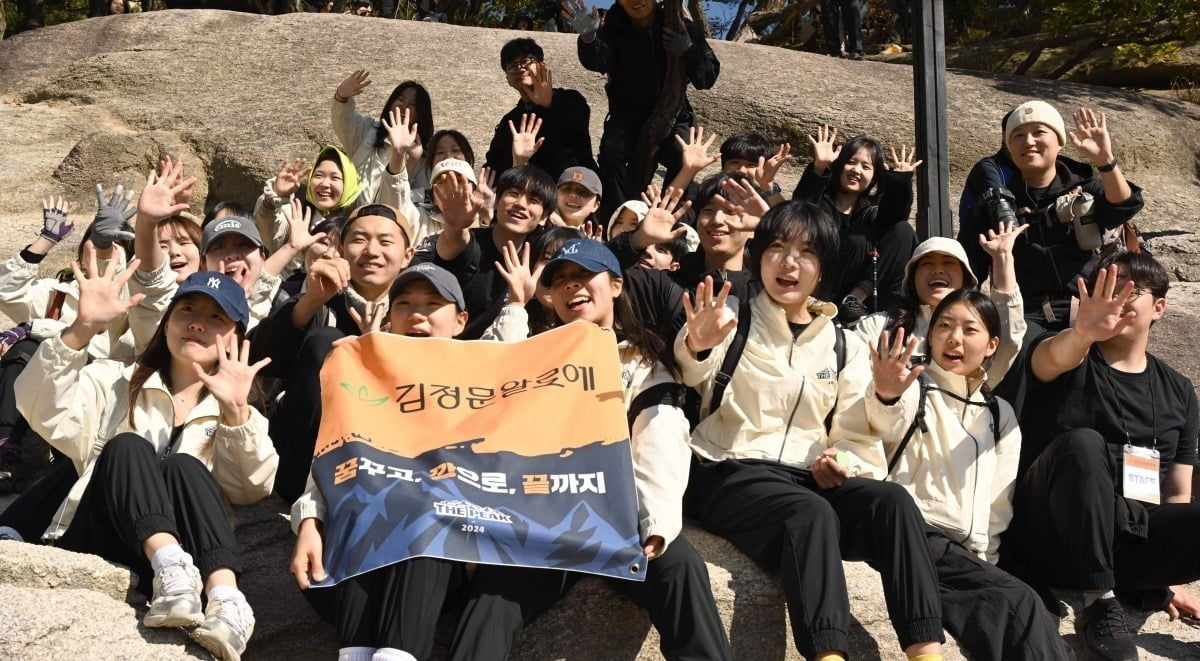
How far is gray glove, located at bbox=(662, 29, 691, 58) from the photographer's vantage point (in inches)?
281

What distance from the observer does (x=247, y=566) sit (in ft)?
14.6

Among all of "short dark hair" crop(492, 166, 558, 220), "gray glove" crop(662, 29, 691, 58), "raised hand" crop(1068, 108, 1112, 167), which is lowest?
"short dark hair" crop(492, 166, 558, 220)

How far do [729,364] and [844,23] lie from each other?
9691 millimetres

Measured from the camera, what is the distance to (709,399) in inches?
179

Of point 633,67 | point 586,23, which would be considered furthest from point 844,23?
point 586,23

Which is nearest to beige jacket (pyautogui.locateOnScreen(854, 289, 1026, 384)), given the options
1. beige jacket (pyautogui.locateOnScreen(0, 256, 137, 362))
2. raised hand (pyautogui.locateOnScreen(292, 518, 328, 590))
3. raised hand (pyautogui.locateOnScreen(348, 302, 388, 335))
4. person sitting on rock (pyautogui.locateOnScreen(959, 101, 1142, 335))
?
person sitting on rock (pyautogui.locateOnScreen(959, 101, 1142, 335))

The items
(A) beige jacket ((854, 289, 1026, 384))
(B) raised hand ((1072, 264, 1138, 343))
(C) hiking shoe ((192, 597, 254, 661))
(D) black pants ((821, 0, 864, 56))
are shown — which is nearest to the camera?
(C) hiking shoe ((192, 597, 254, 661))

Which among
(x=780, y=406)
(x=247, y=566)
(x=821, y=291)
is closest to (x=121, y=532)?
(x=247, y=566)

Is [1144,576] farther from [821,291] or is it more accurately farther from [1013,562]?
[821,291]

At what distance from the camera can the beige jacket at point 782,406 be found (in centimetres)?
443

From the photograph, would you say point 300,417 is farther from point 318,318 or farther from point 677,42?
point 677,42

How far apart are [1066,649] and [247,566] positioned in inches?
120

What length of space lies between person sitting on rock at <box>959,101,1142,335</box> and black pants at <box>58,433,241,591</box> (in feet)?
13.1

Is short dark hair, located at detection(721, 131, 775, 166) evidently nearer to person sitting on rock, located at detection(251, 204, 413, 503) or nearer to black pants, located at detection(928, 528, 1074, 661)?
person sitting on rock, located at detection(251, 204, 413, 503)
